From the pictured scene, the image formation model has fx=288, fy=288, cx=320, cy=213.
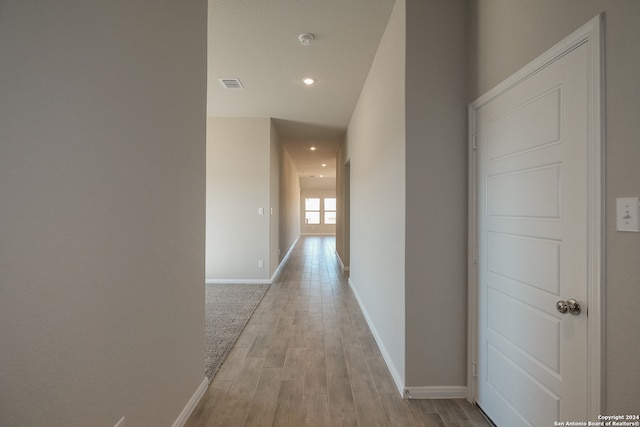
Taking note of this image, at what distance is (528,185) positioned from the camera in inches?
57.2

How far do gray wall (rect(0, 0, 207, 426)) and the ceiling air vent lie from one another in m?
1.85

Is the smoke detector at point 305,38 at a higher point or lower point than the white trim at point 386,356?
higher

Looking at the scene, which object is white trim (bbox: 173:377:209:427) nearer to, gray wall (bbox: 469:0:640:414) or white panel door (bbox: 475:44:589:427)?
white panel door (bbox: 475:44:589:427)

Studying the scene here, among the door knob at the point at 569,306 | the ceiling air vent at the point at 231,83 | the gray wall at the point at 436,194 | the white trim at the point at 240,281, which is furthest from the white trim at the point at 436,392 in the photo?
the ceiling air vent at the point at 231,83

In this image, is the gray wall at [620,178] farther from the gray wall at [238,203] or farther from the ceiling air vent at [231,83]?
the gray wall at [238,203]

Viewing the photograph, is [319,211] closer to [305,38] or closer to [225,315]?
[225,315]

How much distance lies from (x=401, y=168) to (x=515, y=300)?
1.04m

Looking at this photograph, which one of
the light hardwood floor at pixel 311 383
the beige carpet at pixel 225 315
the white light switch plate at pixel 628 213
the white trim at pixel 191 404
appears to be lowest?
the light hardwood floor at pixel 311 383

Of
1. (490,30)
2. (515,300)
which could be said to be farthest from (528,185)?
(490,30)

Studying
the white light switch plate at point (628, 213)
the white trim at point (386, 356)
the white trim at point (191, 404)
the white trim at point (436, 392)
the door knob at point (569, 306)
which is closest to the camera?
the white light switch plate at point (628, 213)

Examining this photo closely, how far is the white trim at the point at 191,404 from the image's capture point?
5.45 ft

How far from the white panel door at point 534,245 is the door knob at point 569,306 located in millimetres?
20

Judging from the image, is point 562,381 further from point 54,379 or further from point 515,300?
point 54,379

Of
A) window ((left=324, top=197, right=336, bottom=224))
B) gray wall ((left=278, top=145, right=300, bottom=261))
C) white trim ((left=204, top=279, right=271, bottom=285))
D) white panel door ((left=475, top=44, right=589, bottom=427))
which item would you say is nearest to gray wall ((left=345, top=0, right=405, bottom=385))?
white panel door ((left=475, top=44, right=589, bottom=427))
